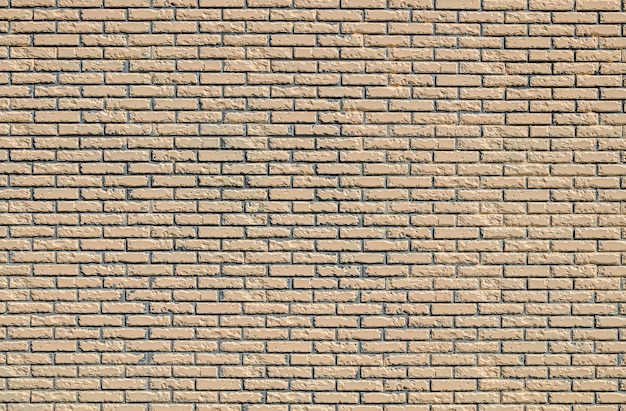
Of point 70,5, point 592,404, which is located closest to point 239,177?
point 70,5

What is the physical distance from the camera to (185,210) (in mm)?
3549

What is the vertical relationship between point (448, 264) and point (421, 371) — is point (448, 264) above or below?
above

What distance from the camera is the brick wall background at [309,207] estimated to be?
11.6ft

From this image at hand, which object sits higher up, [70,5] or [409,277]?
[70,5]

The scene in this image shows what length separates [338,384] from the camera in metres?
3.55

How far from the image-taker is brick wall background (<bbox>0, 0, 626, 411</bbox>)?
354cm

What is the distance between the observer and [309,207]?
140 inches

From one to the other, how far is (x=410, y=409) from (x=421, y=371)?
24 cm

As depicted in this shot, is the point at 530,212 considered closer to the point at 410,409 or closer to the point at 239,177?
the point at 410,409

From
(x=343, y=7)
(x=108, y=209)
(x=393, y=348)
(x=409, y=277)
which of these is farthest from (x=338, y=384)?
(x=343, y=7)

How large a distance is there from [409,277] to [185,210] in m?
1.39

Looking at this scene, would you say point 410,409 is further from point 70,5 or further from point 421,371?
point 70,5

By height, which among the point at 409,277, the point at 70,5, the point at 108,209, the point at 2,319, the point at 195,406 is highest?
the point at 70,5

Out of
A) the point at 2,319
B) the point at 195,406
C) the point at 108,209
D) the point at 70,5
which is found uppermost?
the point at 70,5
